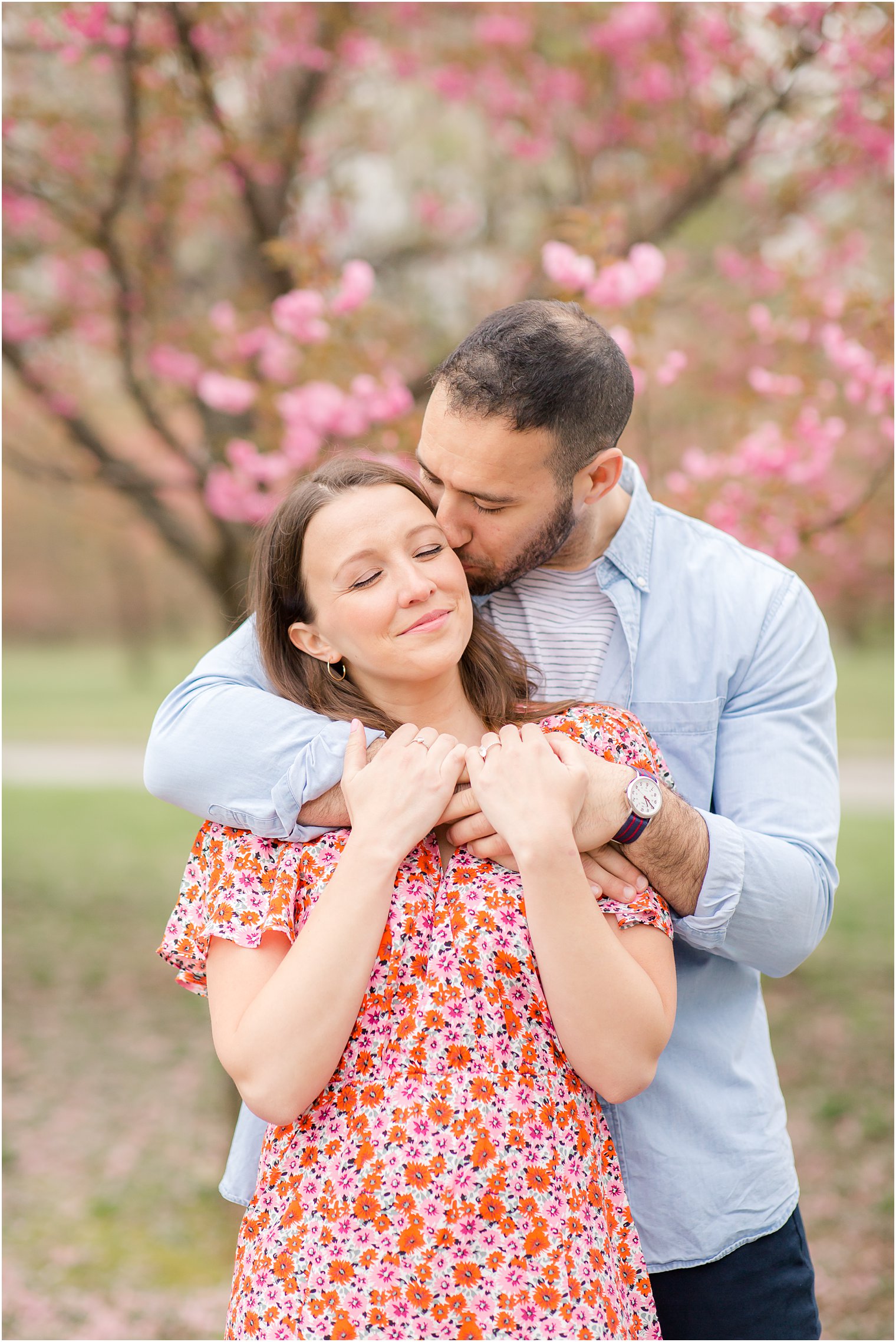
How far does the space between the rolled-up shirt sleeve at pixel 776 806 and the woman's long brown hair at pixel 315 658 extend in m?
0.33

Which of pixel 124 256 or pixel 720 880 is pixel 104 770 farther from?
pixel 720 880

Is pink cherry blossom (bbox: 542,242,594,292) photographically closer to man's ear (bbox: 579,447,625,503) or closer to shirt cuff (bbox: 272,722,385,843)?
man's ear (bbox: 579,447,625,503)

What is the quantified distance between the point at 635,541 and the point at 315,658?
0.63 m

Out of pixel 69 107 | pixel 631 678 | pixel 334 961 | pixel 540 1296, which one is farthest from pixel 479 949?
pixel 69 107

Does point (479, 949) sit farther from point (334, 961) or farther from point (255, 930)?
point (255, 930)

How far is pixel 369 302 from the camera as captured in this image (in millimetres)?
4672

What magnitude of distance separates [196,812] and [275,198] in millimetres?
3463

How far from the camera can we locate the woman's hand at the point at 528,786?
157cm

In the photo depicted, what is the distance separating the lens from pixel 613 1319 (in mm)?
1577

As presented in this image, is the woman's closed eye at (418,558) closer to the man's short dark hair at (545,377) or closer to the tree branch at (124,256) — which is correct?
the man's short dark hair at (545,377)

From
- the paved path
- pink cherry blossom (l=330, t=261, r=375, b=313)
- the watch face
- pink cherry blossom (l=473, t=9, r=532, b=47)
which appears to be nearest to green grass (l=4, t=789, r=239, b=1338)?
pink cherry blossom (l=330, t=261, r=375, b=313)

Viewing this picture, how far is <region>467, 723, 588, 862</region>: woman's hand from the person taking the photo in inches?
61.8

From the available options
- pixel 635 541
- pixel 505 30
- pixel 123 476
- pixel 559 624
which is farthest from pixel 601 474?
pixel 505 30

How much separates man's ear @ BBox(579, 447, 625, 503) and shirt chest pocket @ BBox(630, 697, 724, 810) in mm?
400
